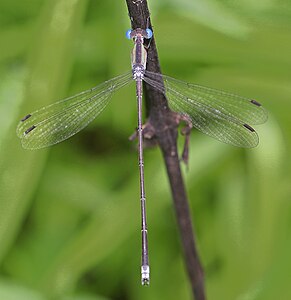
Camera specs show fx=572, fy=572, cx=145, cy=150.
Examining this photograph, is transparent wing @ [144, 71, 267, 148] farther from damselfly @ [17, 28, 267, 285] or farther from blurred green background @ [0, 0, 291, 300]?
blurred green background @ [0, 0, 291, 300]

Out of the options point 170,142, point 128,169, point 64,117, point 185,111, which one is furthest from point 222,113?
point 128,169

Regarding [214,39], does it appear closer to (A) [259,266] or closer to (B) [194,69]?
(B) [194,69]

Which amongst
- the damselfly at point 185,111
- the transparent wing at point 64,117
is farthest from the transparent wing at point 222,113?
the transparent wing at point 64,117

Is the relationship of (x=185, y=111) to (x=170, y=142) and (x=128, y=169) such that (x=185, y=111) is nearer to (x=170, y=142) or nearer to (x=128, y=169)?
(x=170, y=142)

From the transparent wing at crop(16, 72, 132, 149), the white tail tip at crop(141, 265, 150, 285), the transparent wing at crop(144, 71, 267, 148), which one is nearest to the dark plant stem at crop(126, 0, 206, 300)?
the white tail tip at crop(141, 265, 150, 285)

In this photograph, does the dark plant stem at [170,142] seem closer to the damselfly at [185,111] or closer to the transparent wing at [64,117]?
the damselfly at [185,111]
